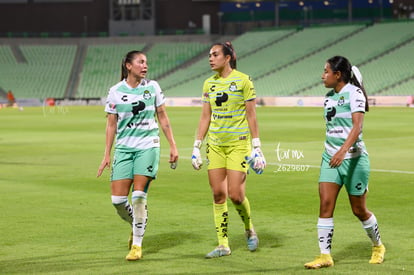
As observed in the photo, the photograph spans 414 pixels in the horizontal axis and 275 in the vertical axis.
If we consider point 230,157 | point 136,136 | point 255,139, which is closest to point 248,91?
point 255,139

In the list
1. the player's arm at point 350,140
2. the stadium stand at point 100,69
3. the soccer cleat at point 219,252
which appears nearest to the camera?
the player's arm at point 350,140

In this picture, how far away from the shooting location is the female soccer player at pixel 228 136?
9.64m

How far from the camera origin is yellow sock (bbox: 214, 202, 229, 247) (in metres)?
9.64

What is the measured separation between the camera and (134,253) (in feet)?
30.8

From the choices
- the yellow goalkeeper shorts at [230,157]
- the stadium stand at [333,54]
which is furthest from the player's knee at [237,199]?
the stadium stand at [333,54]

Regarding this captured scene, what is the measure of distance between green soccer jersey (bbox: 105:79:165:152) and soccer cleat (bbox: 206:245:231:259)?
135 centimetres

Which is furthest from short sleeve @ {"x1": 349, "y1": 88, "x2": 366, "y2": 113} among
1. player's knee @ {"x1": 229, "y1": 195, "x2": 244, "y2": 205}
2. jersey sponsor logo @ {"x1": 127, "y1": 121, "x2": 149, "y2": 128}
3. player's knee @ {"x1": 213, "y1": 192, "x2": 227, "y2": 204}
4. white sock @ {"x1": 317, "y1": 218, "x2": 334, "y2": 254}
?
jersey sponsor logo @ {"x1": 127, "y1": 121, "x2": 149, "y2": 128}

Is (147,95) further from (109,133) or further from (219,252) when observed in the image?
(219,252)

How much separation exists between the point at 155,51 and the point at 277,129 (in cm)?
5829

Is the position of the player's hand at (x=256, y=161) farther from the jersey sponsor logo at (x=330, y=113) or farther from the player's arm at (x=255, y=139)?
the jersey sponsor logo at (x=330, y=113)

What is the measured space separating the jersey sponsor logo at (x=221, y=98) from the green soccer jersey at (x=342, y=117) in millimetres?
1279

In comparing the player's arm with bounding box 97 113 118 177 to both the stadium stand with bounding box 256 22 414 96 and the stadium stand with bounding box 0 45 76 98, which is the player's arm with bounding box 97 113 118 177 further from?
the stadium stand with bounding box 0 45 76 98

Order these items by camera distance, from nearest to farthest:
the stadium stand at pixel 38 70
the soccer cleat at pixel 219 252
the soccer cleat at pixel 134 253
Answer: the soccer cleat at pixel 134 253
the soccer cleat at pixel 219 252
the stadium stand at pixel 38 70

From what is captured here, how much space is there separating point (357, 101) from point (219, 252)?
2307 mm
